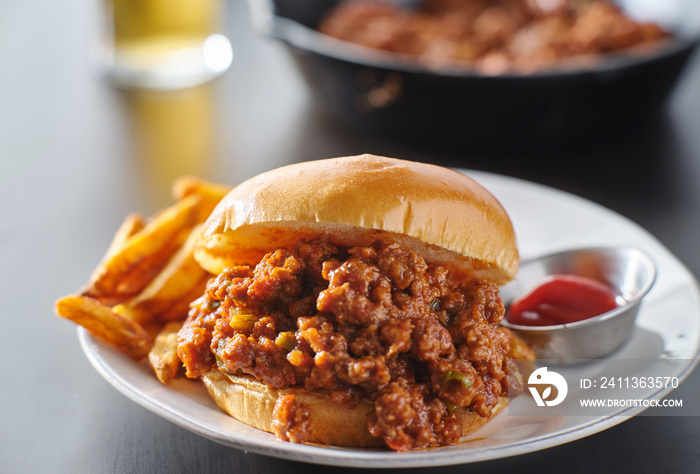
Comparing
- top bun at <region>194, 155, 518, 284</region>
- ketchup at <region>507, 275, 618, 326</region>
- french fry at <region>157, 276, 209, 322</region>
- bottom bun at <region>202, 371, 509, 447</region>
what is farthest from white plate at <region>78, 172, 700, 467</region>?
top bun at <region>194, 155, 518, 284</region>

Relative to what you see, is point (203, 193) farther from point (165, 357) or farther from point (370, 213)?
point (370, 213)

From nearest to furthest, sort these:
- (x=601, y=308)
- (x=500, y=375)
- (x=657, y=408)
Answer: (x=500, y=375) → (x=657, y=408) → (x=601, y=308)

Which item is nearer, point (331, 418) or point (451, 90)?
point (331, 418)

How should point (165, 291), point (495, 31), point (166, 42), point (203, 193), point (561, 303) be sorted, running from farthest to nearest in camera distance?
1. point (166, 42)
2. point (495, 31)
3. point (203, 193)
4. point (561, 303)
5. point (165, 291)

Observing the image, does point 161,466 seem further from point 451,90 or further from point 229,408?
point 451,90

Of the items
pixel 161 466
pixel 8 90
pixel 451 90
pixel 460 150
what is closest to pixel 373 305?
pixel 161 466

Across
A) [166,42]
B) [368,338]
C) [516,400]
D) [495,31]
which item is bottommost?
[516,400]

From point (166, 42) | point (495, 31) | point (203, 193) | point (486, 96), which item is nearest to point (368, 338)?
point (203, 193)
